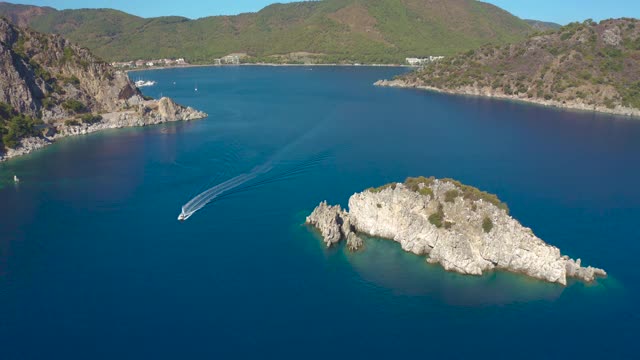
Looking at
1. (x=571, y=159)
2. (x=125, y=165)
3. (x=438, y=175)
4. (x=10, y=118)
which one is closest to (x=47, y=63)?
(x=10, y=118)

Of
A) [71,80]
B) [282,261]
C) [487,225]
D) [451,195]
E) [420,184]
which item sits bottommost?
[282,261]

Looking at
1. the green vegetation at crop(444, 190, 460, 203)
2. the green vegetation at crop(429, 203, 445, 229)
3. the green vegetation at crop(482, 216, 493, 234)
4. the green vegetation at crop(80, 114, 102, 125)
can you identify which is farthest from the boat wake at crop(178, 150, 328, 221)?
the green vegetation at crop(80, 114, 102, 125)

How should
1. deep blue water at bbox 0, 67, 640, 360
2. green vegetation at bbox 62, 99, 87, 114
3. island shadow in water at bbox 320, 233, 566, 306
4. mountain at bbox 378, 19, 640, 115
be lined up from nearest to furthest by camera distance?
1. deep blue water at bbox 0, 67, 640, 360
2. island shadow in water at bbox 320, 233, 566, 306
3. green vegetation at bbox 62, 99, 87, 114
4. mountain at bbox 378, 19, 640, 115

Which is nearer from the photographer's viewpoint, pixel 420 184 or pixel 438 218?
pixel 438 218

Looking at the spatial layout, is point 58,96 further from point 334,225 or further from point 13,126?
point 334,225

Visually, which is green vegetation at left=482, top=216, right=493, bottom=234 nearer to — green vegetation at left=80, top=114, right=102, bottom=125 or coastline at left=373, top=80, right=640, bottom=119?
green vegetation at left=80, top=114, right=102, bottom=125

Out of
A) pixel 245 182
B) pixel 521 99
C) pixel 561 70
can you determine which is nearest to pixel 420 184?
pixel 245 182
